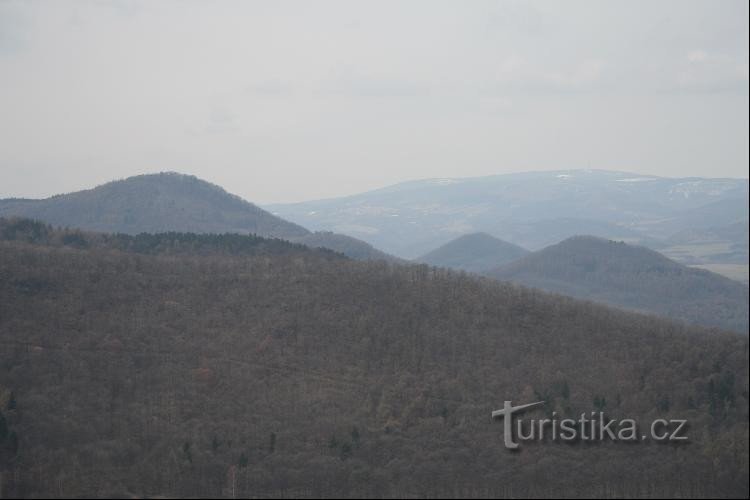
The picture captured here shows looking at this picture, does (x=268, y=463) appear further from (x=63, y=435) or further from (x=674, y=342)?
(x=674, y=342)

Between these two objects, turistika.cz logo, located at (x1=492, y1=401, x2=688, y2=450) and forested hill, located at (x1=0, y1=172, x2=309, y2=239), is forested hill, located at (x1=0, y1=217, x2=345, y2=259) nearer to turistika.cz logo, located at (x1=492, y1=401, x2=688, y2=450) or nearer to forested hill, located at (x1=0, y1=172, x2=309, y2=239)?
turistika.cz logo, located at (x1=492, y1=401, x2=688, y2=450)

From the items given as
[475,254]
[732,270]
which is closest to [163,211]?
[475,254]

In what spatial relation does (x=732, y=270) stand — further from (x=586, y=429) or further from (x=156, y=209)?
(x=156, y=209)

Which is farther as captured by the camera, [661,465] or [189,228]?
[189,228]

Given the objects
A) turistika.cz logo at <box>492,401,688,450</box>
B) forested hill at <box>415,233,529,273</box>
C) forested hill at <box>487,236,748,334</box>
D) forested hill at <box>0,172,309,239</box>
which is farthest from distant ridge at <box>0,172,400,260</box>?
turistika.cz logo at <box>492,401,688,450</box>

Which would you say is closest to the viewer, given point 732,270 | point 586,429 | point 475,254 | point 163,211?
point 732,270

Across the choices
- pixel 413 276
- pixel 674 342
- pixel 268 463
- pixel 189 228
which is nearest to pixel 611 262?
pixel 413 276

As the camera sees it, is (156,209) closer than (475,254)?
Yes
